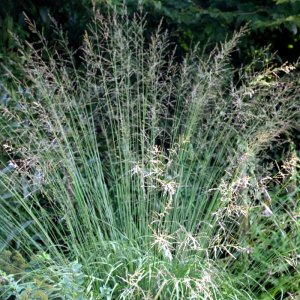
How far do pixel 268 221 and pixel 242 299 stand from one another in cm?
78

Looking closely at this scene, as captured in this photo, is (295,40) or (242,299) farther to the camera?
(295,40)

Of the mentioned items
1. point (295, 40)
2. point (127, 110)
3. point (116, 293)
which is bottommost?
point (116, 293)

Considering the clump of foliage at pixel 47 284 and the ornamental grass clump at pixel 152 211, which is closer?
the clump of foliage at pixel 47 284

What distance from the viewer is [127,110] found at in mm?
3854

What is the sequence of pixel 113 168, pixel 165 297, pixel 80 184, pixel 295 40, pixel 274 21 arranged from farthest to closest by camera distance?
pixel 295 40
pixel 274 21
pixel 113 168
pixel 80 184
pixel 165 297

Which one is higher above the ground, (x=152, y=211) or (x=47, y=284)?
(x=152, y=211)

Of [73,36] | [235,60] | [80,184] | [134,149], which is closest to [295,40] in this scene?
[235,60]

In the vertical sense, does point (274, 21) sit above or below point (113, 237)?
above

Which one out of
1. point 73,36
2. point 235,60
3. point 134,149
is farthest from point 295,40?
point 134,149

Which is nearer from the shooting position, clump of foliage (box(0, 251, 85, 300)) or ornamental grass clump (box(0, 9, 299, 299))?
clump of foliage (box(0, 251, 85, 300))

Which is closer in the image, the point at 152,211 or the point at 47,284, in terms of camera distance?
the point at 47,284

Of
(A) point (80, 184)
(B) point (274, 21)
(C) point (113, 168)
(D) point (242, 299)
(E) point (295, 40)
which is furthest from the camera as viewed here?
(E) point (295, 40)

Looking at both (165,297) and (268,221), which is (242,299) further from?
(268,221)

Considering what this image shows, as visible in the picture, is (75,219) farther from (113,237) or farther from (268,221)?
(268,221)
